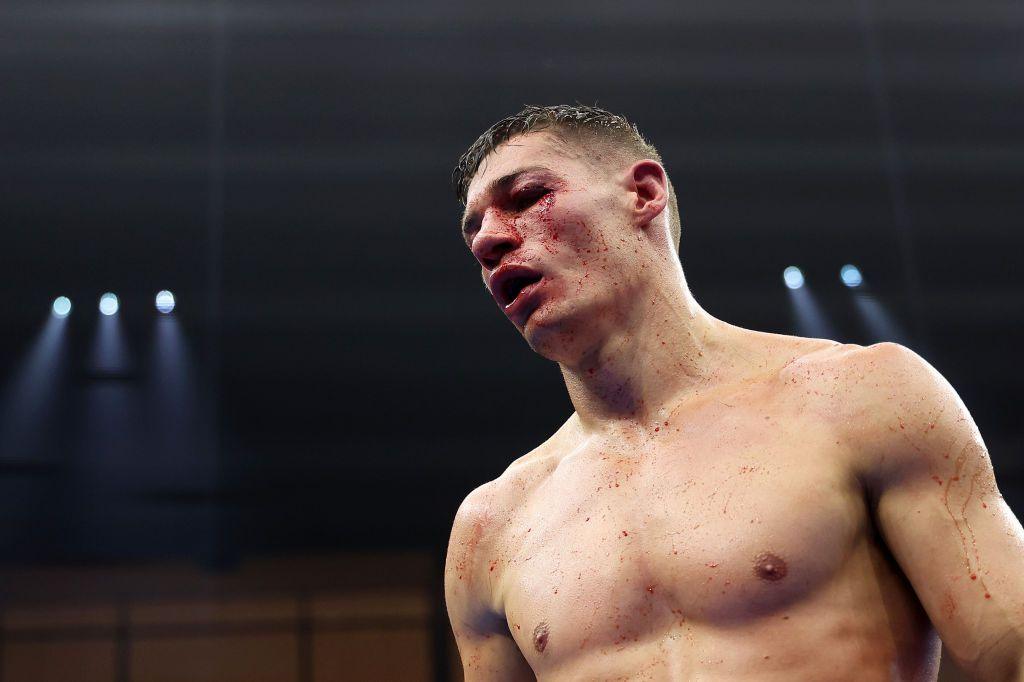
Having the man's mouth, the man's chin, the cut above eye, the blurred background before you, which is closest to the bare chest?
the man's chin

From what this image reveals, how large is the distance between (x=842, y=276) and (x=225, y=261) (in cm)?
354

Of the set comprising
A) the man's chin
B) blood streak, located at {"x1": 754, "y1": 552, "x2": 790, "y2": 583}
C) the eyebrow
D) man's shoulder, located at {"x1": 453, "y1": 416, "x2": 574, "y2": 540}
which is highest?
the eyebrow

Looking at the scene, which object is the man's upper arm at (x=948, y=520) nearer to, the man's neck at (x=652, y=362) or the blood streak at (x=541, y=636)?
the man's neck at (x=652, y=362)

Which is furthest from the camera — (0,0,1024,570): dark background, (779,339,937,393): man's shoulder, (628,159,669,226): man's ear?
(0,0,1024,570): dark background

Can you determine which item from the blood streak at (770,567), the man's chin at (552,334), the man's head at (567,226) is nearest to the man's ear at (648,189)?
the man's head at (567,226)

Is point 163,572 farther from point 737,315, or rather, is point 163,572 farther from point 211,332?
point 737,315

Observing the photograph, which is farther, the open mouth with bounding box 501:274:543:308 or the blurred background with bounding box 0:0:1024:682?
the blurred background with bounding box 0:0:1024:682

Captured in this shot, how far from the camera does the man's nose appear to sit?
138cm

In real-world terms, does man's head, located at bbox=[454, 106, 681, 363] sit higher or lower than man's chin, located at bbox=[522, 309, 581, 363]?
higher

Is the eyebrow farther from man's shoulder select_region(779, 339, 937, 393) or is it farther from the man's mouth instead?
man's shoulder select_region(779, 339, 937, 393)

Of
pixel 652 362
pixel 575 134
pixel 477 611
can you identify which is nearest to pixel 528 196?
pixel 575 134

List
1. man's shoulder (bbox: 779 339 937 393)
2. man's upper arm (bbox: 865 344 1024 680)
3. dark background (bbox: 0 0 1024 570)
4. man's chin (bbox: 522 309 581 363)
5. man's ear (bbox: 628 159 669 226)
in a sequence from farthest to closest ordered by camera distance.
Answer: dark background (bbox: 0 0 1024 570)
man's ear (bbox: 628 159 669 226)
man's chin (bbox: 522 309 581 363)
man's shoulder (bbox: 779 339 937 393)
man's upper arm (bbox: 865 344 1024 680)

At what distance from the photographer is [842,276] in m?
5.71

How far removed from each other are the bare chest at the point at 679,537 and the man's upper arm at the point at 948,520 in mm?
52
